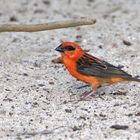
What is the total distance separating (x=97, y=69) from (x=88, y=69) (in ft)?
0.35

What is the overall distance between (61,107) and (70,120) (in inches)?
16.3

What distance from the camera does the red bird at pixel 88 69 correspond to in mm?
7027

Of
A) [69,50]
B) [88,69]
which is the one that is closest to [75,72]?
[88,69]

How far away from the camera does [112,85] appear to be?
7723 millimetres

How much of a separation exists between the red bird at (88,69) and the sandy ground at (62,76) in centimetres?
23

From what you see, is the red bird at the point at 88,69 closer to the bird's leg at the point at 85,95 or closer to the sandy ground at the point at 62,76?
the bird's leg at the point at 85,95

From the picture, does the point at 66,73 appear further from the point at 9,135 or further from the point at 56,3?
the point at 56,3

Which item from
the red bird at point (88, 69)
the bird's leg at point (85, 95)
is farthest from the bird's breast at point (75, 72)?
the bird's leg at point (85, 95)

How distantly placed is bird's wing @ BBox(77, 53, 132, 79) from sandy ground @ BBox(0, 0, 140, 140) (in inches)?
11.2

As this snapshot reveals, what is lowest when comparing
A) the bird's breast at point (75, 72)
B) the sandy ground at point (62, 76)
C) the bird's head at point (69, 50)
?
the sandy ground at point (62, 76)

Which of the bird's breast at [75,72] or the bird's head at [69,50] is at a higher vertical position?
the bird's head at [69,50]

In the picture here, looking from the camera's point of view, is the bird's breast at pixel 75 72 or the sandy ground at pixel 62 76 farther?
the bird's breast at pixel 75 72

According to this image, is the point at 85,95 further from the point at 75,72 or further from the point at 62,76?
the point at 62,76

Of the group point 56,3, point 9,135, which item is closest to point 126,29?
point 56,3
